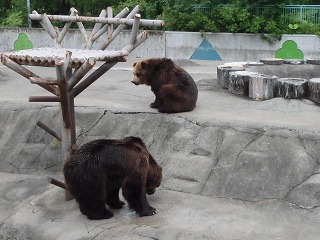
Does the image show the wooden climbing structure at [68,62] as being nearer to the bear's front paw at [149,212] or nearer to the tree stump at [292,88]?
the bear's front paw at [149,212]

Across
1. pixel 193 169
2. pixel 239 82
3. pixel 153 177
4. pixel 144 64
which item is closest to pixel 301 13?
pixel 239 82

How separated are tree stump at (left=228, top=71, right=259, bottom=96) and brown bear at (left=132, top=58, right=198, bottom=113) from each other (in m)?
1.32

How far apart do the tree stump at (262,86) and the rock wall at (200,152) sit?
71.7 inches

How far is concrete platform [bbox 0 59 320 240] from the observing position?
5.94 metres

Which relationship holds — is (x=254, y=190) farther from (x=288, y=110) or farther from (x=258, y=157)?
(x=288, y=110)

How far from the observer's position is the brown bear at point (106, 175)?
5930 millimetres

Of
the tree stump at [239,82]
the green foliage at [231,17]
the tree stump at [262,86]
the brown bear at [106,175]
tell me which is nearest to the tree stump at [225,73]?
the tree stump at [239,82]

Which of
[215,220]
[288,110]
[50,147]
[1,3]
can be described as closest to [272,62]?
[288,110]

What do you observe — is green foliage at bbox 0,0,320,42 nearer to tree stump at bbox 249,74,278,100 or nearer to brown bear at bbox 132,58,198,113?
tree stump at bbox 249,74,278,100

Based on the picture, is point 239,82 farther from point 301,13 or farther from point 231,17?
point 301,13

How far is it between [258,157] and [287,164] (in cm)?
37

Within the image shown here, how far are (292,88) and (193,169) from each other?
2.74m

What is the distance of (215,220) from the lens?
599cm

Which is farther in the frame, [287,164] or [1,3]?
[1,3]
